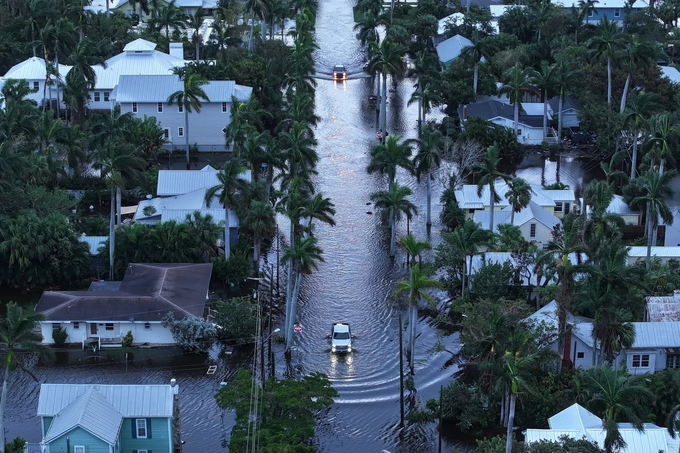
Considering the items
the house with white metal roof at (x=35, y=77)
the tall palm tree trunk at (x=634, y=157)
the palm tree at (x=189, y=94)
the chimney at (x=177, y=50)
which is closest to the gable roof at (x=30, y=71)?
the house with white metal roof at (x=35, y=77)

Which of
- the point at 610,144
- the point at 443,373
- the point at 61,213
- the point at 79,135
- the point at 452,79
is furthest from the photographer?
the point at 452,79

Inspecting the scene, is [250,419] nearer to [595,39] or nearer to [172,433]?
[172,433]

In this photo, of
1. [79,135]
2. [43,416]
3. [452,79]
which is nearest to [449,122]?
[452,79]

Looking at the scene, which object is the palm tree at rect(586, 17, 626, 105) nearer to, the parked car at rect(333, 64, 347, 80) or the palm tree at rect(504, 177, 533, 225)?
the palm tree at rect(504, 177, 533, 225)

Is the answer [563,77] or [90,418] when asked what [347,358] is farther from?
[563,77]

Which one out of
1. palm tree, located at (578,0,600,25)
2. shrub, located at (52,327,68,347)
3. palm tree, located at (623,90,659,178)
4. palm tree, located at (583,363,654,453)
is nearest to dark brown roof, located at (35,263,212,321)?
shrub, located at (52,327,68,347)

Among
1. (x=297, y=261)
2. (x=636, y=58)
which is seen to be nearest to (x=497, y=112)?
(x=636, y=58)
